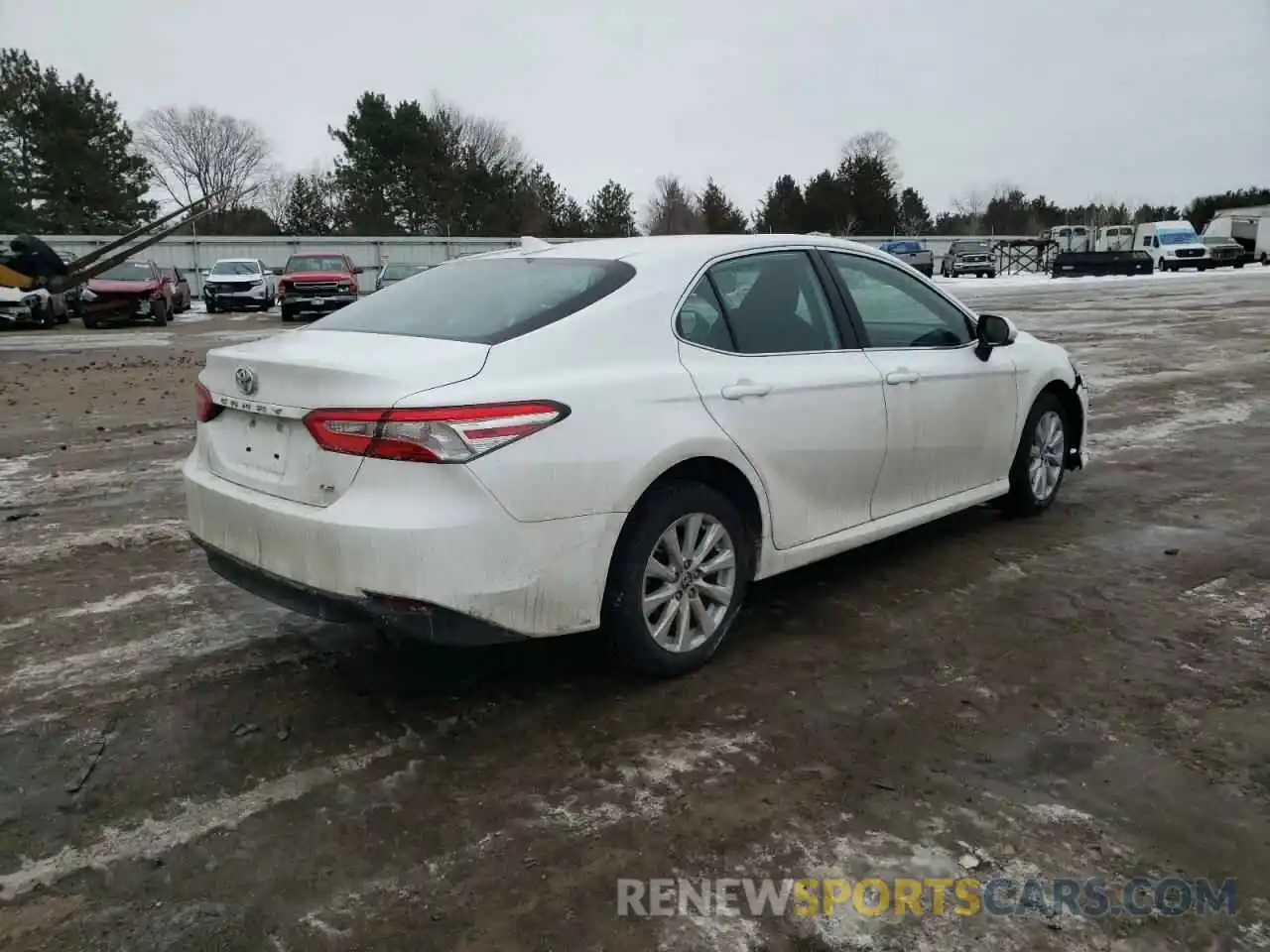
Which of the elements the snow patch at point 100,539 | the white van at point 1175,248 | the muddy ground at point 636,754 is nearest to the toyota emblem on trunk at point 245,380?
the muddy ground at point 636,754

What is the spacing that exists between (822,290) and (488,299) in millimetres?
1511

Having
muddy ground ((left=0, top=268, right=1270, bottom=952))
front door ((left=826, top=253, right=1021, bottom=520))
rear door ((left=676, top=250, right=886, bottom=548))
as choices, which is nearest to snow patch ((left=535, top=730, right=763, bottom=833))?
muddy ground ((left=0, top=268, right=1270, bottom=952))

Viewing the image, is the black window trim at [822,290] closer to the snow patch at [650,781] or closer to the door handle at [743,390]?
the door handle at [743,390]

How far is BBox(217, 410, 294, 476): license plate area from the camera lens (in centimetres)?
337

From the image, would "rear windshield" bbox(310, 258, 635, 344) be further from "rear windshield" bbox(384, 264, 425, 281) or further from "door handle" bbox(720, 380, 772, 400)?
"rear windshield" bbox(384, 264, 425, 281)

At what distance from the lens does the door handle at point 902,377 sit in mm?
4453

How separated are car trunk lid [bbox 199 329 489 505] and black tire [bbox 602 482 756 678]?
77cm

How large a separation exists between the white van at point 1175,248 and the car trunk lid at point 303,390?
49166mm

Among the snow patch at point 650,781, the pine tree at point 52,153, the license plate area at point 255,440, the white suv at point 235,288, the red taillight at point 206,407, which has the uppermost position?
the pine tree at point 52,153

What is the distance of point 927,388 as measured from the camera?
4652 millimetres

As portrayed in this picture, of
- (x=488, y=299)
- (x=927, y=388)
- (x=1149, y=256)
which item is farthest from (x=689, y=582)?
(x=1149, y=256)

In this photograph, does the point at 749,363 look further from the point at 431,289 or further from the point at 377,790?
the point at 377,790

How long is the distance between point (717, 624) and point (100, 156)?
52570 mm

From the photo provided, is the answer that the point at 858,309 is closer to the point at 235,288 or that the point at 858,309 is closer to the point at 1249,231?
the point at 235,288
